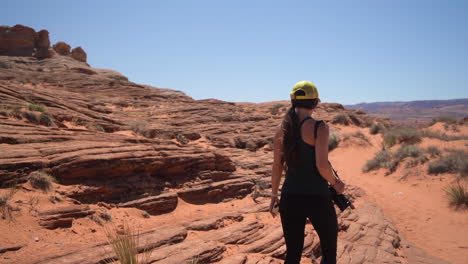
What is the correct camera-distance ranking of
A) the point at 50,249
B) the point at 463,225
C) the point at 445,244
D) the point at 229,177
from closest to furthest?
the point at 50,249
the point at 445,244
the point at 463,225
the point at 229,177

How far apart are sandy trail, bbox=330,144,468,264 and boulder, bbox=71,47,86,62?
4566cm

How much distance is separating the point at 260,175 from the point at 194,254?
623 centimetres

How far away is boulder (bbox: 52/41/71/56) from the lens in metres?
45.8

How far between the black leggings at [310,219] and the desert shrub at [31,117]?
9017mm

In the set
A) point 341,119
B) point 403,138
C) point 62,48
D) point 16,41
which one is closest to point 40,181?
point 403,138

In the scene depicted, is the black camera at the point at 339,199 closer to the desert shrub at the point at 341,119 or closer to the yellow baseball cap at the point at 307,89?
the yellow baseball cap at the point at 307,89

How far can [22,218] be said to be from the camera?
497 cm

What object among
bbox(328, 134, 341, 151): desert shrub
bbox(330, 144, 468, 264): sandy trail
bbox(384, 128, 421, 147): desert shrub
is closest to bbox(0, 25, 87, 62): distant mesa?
bbox(328, 134, 341, 151): desert shrub

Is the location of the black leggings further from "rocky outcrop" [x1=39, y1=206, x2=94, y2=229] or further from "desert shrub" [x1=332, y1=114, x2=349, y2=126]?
"desert shrub" [x1=332, y1=114, x2=349, y2=126]

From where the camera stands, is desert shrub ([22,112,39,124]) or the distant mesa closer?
desert shrub ([22,112,39,124])

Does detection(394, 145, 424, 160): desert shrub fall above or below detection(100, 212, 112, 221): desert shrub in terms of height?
below

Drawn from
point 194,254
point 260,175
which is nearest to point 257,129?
point 260,175

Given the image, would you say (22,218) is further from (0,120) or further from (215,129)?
(215,129)

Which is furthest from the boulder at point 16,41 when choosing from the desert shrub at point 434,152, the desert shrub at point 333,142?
the desert shrub at point 434,152
